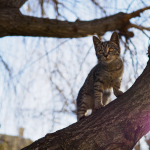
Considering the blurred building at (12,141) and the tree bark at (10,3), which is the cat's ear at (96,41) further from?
the blurred building at (12,141)

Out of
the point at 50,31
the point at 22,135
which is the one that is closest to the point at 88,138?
the point at 22,135

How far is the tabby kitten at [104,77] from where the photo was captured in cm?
363

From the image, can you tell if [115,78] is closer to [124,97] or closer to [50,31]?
[124,97]

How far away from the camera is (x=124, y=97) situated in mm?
2477

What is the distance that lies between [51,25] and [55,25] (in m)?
0.08

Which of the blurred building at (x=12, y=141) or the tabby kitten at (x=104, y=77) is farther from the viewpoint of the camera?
the tabby kitten at (x=104, y=77)

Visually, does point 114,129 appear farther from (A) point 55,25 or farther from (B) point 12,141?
(A) point 55,25

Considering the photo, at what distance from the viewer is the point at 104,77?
3742mm

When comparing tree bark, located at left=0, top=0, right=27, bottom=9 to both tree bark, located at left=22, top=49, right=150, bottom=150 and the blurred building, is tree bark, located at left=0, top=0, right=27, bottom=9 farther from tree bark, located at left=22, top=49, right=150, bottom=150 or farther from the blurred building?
tree bark, located at left=22, top=49, right=150, bottom=150

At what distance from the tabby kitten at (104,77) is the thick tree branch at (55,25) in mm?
554

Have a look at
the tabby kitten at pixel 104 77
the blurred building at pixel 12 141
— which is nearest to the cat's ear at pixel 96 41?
the tabby kitten at pixel 104 77

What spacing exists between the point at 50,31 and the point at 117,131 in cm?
268

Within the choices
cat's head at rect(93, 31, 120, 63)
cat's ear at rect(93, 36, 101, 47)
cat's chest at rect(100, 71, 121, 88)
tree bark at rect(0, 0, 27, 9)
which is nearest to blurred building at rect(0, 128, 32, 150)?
cat's chest at rect(100, 71, 121, 88)

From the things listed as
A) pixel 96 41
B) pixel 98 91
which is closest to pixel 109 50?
pixel 96 41
